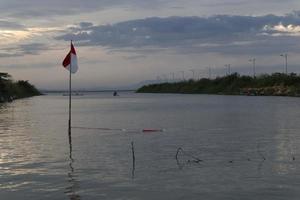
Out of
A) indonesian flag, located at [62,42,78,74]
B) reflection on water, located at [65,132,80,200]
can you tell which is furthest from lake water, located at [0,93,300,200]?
indonesian flag, located at [62,42,78,74]

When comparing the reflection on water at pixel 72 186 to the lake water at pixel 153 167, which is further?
the lake water at pixel 153 167

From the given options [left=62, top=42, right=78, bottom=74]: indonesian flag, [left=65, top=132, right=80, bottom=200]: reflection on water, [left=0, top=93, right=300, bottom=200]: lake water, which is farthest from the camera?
[left=62, top=42, right=78, bottom=74]: indonesian flag

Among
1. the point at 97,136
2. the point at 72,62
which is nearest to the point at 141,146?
the point at 97,136

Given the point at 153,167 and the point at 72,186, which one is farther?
the point at 153,167

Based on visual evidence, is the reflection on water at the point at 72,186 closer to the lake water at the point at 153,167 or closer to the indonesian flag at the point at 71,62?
the lake water at the point at 153,167

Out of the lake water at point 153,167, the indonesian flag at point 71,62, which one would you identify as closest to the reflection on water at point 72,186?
the lake water at point 153,167

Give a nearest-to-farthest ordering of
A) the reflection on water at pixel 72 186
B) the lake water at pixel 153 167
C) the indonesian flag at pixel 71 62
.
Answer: the reflection on water at pixel 72 186, the lake water at pixel 153 167, the indonesian flag at pixel 71 62

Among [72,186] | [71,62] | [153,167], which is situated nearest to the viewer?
[72,186]

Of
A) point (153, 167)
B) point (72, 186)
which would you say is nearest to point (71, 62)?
point (153, 167)

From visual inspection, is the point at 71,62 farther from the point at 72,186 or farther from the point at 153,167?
the point at 72,186

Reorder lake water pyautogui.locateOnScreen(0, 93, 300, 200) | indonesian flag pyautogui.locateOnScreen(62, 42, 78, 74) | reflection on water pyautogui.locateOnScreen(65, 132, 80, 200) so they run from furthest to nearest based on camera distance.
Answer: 1. indonesian flag pyautogui.locateOnScreen(62, 42, 78, 74)
2. lake water pyautogui.locateOnScreen(0, 93, 300, 200)
3. reflection on water pyautogui.locateOnScreen(65, 132, 80, 200)

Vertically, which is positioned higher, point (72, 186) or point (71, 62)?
point (71, 62)

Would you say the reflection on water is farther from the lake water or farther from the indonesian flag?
the indonesian flag

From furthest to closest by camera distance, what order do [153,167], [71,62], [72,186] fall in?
[71,62], [153,167], [72,186]
